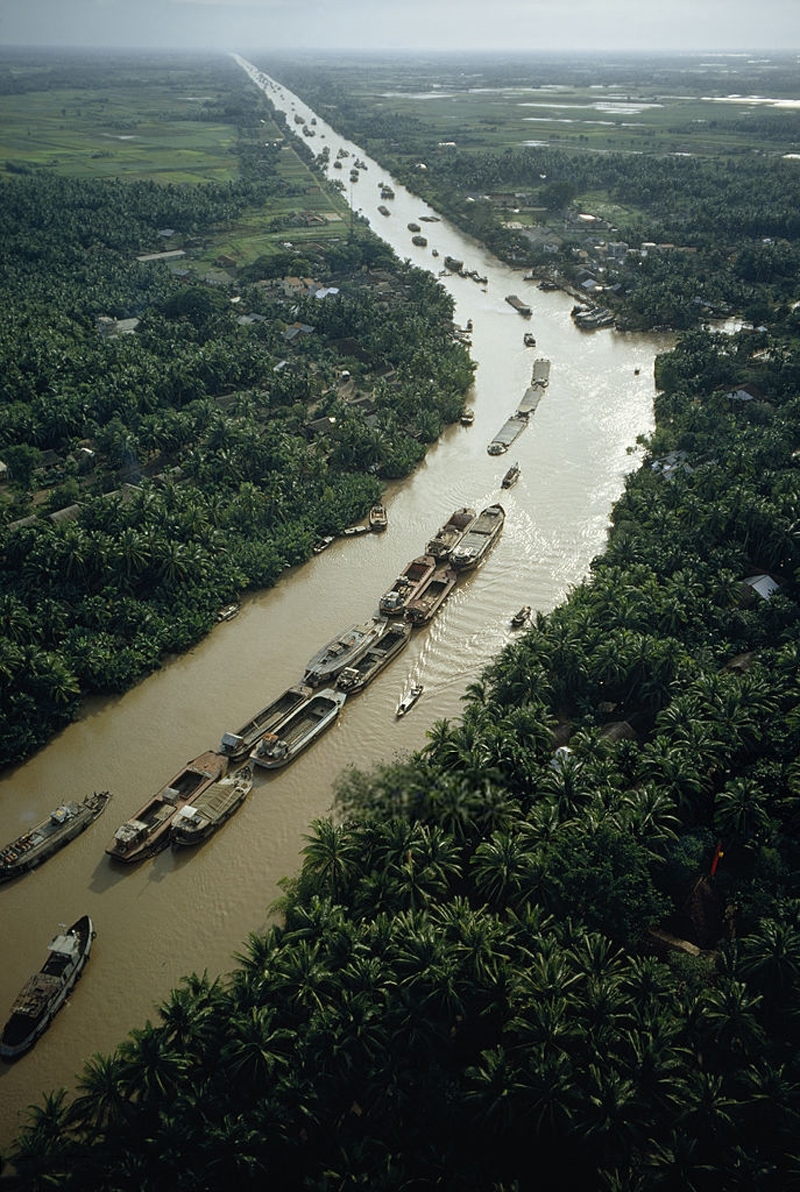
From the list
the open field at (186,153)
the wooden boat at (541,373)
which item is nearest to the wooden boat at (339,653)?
the wooden boat at (541,373)

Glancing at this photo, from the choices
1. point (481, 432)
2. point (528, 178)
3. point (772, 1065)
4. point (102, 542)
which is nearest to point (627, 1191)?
point (772, 1065)

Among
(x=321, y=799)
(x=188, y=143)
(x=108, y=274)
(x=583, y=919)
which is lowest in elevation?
(x=321, y=799)

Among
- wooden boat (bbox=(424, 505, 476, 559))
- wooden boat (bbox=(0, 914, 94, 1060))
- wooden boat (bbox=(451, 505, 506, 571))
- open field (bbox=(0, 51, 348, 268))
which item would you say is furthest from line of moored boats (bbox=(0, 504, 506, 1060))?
open field (bbox=(0, 51, 348, 268))

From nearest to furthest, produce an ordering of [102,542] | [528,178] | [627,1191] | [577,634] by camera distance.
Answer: [627,1191], [577,634], [102,542], [528,178]

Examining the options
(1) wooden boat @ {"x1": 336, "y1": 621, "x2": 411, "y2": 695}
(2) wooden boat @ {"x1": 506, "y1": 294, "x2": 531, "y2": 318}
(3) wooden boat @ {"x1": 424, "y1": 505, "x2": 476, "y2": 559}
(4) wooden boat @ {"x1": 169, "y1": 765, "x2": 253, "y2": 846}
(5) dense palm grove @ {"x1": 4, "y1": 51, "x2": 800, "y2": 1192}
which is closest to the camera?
(5) dense palm grove @ {"x1": 4, "y1": 51, "x2": 800, "y2": 1192}

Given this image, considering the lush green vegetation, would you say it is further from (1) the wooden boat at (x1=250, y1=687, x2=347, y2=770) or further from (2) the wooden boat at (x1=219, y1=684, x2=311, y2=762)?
(1) the wooden boat at (x1=250, y1=687, x2=347, y2=770)

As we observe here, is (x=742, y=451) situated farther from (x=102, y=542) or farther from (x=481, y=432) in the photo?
(x=102, y=542)
